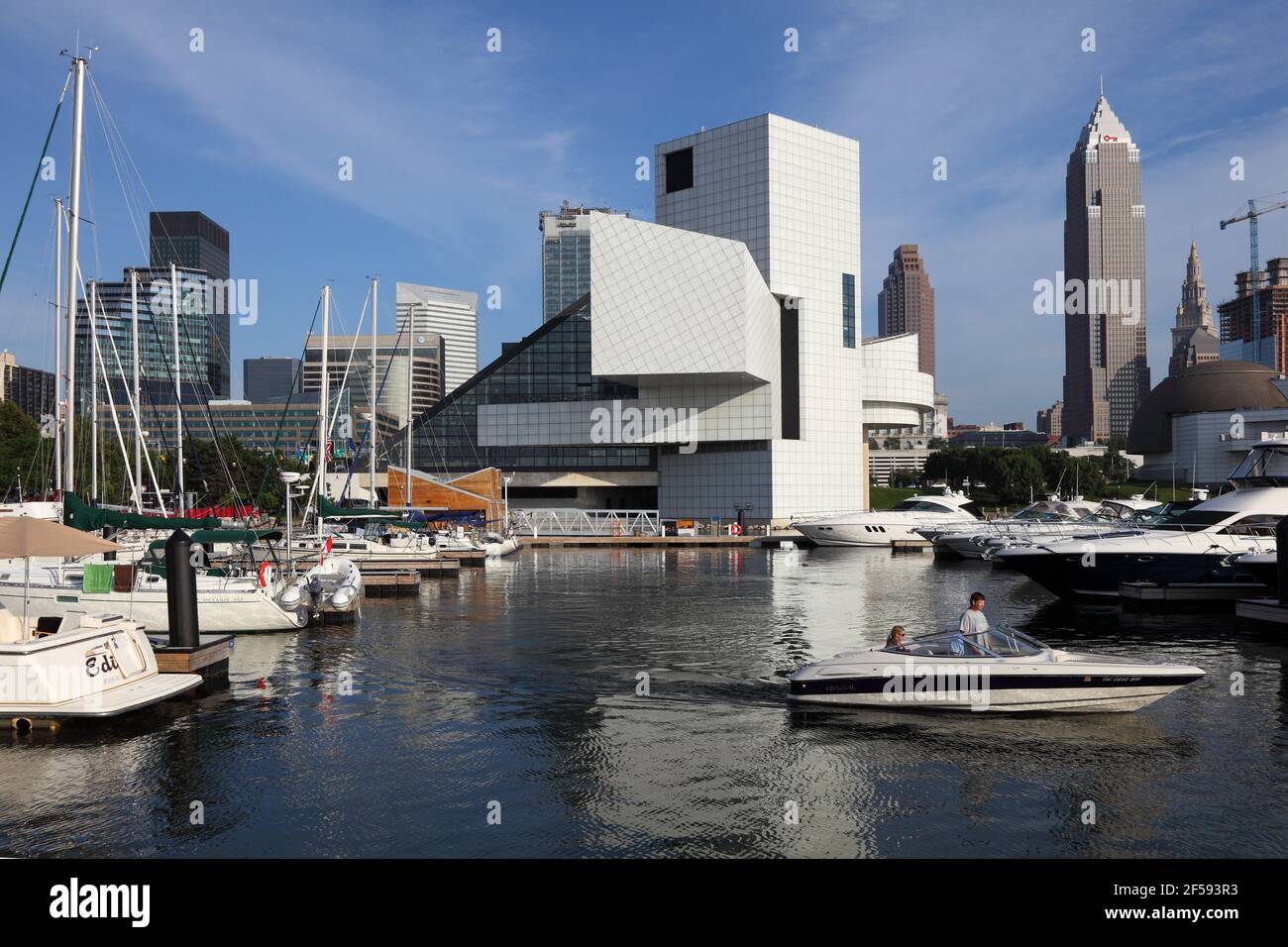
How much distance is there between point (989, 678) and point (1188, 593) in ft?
68.4

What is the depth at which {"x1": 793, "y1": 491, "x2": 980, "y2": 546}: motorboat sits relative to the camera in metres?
72.1

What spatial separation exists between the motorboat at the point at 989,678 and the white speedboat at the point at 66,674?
12.4 meters

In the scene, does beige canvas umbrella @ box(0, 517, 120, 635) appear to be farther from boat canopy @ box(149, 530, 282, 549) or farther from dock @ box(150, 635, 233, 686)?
boat canopy @ box(149, 530, 282, 549)

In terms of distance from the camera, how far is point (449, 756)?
16219mm

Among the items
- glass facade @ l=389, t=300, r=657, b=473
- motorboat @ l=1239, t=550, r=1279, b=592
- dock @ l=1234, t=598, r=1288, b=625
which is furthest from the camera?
glass facade @ l=389, t=300, r=657, b=473

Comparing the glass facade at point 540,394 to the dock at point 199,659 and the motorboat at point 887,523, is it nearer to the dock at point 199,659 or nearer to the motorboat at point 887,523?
the motorboat at point 887,523

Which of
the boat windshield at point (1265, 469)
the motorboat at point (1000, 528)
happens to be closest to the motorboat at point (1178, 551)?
the boat windshield at point (1265, 469)

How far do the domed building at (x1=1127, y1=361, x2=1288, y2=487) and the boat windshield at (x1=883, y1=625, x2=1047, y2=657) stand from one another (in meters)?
167

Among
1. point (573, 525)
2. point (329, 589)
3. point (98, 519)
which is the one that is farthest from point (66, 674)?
point (573, 525)

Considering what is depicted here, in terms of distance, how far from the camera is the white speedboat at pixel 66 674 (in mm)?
17359

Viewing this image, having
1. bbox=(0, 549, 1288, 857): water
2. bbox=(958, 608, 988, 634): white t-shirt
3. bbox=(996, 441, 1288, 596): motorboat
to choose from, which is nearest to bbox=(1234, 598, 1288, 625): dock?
bbox=(996, 441, 1288, 596): motorboat

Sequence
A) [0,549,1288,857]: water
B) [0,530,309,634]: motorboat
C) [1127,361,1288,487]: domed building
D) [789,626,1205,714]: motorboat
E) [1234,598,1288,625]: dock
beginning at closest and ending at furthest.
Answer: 1. [0,549,1288,857]: water
2. [789,626,1205,714]: motorboat
3. [0,530,309,634]: motorboat
4. [1234,598,1288,625]: dock
5. [1127,361,1288,487]: domed building

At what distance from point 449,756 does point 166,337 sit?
141840 millimetres
